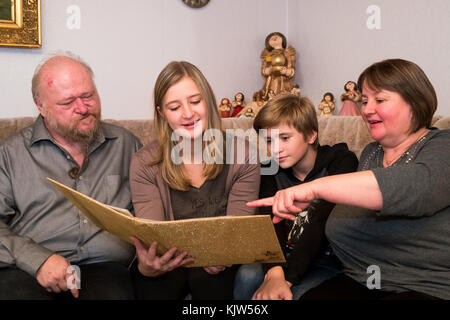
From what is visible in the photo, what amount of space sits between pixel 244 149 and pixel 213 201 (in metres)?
0.22

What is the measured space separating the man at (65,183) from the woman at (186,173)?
0.43 ft

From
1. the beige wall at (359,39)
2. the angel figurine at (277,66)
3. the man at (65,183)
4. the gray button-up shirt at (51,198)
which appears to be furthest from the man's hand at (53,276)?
the angel figurine at (277,66)

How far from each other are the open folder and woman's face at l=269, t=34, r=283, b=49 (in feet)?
8.48

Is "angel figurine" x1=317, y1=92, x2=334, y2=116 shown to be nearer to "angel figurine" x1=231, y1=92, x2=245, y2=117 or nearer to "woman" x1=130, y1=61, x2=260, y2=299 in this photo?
"angel figurine" x1=231, y1=92, x2=245, y2=117

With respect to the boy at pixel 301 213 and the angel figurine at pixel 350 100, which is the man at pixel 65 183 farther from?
the angel figurine at pixel 350 100

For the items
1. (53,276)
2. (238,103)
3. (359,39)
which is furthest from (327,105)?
(53,276)

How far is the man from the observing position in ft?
4.38

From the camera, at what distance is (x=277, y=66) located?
3402 mm

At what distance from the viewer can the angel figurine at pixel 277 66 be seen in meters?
3.41

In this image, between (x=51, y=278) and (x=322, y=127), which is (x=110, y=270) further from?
(x=322, y=127)

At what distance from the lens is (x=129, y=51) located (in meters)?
3.05

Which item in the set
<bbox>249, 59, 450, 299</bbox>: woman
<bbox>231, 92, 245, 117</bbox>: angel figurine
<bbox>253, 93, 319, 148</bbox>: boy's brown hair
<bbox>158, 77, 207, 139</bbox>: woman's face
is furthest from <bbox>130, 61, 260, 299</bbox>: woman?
<bbox>231, 92, 245, 117</bbox>: angel figurine

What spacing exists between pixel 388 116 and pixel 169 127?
735 millimetres
